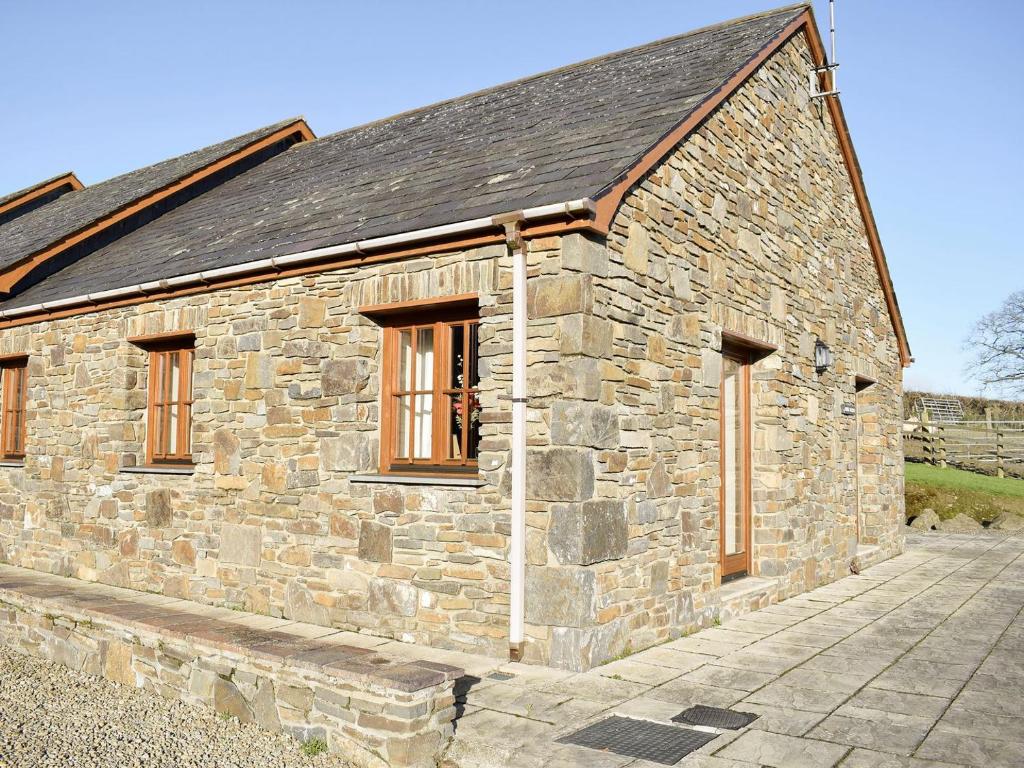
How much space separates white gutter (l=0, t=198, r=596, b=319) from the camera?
5.94m

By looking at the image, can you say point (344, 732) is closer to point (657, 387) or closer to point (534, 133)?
point (657, 387)

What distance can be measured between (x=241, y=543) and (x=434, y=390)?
8.29 feet

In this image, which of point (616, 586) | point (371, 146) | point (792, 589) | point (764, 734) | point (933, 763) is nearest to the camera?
point (933, 763)

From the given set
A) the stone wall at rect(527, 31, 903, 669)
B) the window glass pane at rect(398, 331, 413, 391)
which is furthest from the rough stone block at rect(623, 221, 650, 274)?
the window glass pane at rect(398, 331, 413, 391)

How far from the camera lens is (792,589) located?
9.24m

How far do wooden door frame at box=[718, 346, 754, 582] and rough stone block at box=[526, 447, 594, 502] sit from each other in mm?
2856

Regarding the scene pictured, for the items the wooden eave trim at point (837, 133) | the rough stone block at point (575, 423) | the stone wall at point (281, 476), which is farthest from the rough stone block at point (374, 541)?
the wooden eave trim at point (837, 133)

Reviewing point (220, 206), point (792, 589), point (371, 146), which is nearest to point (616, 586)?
point (792, 589)

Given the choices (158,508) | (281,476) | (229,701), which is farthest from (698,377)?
(158,508)

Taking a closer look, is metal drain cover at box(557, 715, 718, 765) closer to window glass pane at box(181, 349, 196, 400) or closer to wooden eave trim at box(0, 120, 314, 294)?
window glass pane at box(181, 349, 196, 400)

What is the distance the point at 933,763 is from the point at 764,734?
821 millimetres

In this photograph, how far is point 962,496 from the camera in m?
17.3

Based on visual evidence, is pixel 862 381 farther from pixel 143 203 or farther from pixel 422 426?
pixel 143 203

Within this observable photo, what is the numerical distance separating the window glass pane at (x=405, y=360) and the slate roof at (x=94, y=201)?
7064mm
